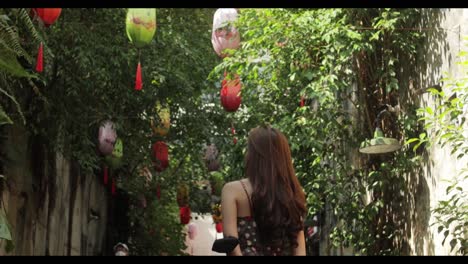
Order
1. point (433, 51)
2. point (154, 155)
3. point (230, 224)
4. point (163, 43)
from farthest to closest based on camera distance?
point (154, 155) < point (163, 43) < point (433, 51) < point (230, 224)

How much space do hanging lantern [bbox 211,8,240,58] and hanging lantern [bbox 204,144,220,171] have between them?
3.93 metres

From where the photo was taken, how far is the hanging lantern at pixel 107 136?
31.9 feet

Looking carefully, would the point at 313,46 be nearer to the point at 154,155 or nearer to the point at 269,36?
the point at 269,36

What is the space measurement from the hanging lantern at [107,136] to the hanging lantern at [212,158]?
231cm

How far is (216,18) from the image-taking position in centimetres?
807

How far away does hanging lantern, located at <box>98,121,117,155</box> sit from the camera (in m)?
9.72

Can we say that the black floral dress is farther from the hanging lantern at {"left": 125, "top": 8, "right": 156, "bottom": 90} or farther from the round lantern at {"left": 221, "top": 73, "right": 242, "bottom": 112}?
the round lantern at {"left": 221, "top": 73, "right": 242, "bottom": 112}

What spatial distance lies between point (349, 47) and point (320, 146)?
1046 mm

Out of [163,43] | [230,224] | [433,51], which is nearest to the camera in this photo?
[230,224]

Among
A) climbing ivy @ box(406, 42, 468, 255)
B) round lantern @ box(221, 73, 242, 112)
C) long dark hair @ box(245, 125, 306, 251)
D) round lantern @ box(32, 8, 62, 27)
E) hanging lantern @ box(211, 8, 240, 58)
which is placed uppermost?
hanging lantern @ box(211, 8, 240, 58)

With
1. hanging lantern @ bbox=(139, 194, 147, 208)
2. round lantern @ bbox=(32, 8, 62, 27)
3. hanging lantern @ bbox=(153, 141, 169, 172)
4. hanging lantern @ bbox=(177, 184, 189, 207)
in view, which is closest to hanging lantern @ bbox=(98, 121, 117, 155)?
hanging lantern @ bbox=(153, 141, 169, 172)

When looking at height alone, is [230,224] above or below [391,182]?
below

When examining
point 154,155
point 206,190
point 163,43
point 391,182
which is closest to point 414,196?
point 391,182

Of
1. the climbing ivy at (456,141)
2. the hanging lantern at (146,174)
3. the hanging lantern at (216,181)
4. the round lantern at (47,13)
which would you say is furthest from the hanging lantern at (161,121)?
the climbing ivy at (456,141)
